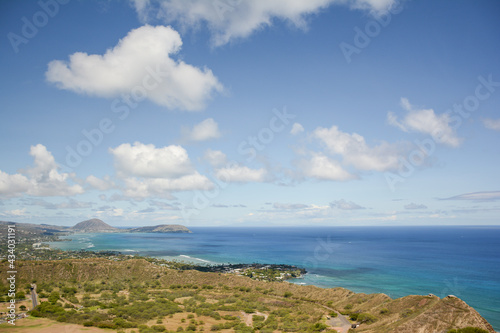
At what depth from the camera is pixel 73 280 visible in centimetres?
5838

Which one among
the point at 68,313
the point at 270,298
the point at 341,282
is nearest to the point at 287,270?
the point at 341,282

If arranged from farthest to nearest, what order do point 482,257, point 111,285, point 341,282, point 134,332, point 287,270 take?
point 482,257, point 287,270, point 341,282, point 111,285, point 134,332

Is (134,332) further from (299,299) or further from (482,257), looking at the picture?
(482,257)

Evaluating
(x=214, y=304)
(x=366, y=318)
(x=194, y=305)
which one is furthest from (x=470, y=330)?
(x=194, y=305)

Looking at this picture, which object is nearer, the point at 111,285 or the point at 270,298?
the point at 270,298

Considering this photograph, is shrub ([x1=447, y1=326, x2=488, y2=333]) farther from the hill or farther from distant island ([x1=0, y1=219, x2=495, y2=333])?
the hill

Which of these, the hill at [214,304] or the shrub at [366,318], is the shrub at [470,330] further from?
the shrub at [366,318]

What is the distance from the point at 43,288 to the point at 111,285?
11.4 m

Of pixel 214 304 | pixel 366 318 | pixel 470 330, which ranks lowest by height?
pixel 214 304

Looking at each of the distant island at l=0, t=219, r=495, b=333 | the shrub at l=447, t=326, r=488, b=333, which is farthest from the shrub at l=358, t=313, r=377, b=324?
the shrub at l=447, t=326, r=488, b=333

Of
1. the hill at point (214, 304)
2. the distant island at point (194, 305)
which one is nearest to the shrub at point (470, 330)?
the distant island at point (194, 305)

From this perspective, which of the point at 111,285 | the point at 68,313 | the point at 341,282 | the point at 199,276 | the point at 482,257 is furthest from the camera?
the point at 482,257

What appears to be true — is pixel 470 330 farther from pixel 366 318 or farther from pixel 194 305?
pixel 194 305

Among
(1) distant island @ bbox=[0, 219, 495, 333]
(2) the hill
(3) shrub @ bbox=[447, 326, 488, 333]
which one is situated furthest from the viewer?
(2) the hill
